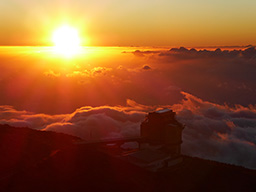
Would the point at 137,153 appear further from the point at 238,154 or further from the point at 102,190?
the point at 238,154

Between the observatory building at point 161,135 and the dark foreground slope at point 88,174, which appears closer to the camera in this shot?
the dark foreground slope at point 88,174

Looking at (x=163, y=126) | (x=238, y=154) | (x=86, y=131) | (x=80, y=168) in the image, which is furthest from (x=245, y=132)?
(x=80, y=168)

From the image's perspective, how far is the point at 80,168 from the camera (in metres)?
27.3

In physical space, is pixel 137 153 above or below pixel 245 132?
below

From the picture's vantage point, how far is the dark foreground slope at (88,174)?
23812 millimetres

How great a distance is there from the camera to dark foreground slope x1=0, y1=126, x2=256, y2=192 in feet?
78.1

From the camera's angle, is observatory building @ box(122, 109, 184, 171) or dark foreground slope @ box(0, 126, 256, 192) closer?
dark foreground slope @ box(0, 126, 256, 192)

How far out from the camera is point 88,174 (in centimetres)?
2617

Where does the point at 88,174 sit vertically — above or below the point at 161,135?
below

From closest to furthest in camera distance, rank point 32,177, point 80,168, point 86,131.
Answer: point 32,177, point 80,168, point 86,131

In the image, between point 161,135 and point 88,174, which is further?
point 161,135

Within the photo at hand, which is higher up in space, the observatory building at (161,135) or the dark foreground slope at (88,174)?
the observatory building at (161,135)

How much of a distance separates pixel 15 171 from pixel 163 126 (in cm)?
2140

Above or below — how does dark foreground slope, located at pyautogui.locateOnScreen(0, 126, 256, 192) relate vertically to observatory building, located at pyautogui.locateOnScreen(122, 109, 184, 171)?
below
